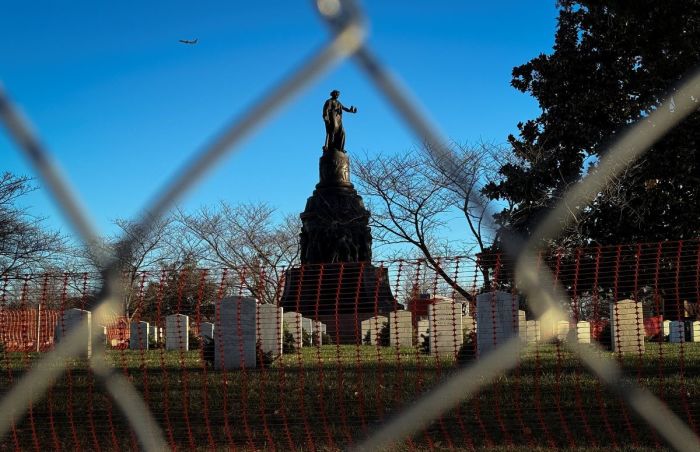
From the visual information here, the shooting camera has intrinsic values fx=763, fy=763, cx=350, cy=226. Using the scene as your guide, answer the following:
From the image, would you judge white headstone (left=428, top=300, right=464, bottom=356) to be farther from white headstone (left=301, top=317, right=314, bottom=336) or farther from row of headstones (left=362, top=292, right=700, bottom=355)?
white headstone (left=301, top=317, right=314, bottom=336)

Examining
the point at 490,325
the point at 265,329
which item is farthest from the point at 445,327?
the point at 265,329

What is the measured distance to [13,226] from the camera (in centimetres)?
1903

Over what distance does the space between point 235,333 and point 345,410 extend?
423cm

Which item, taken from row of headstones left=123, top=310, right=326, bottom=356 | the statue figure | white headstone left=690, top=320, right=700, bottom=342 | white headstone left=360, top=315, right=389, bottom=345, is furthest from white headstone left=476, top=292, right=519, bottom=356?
the statue figure

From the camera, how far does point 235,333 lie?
11602mm

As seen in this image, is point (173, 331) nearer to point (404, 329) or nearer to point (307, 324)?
point (307, 324)

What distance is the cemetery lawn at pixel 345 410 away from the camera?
6.28m

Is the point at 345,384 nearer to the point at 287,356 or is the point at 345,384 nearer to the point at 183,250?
the point at 287,356

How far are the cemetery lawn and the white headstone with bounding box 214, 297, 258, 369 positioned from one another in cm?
96

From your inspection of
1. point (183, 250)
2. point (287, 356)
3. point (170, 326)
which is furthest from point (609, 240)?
point (183, 250)

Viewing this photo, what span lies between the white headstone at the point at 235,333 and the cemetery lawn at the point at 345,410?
96 cm

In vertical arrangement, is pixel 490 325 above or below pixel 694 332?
above

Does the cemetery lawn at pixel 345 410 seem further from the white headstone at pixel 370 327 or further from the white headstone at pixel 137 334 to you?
the white headstone at pixel 137 334

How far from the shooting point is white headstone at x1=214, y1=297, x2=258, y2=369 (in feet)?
36.9
